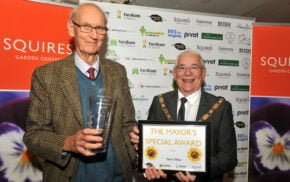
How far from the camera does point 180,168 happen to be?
2.12 meters

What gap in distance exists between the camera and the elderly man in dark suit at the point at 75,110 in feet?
6.28

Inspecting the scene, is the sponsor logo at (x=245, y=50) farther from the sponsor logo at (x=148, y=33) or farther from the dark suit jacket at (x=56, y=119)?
the dark suit jacket at (x=56, y=119)

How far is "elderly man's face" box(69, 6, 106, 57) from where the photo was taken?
81.3 inches

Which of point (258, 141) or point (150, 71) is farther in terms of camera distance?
point (258, 141)

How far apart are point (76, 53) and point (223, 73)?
235cm

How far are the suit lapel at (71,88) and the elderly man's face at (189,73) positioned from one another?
36.1 inches

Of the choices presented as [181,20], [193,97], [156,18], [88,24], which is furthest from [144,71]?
[88,24]

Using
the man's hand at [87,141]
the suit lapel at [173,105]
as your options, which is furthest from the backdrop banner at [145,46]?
the man's hand at [87,141]

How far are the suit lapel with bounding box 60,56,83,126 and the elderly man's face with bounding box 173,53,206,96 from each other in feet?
3.00

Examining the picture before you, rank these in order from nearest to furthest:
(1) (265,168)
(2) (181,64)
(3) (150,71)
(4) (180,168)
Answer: (4) (180,168) < (2) (181,64) < (3) (150,71) < (1) (265,168)

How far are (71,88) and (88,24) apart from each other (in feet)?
1.41

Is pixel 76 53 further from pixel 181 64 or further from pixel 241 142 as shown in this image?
pixel 241 142

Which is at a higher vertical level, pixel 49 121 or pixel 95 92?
pixel 95 92

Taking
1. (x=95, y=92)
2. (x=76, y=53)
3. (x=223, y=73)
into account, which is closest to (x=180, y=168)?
(x=95, y=92)
